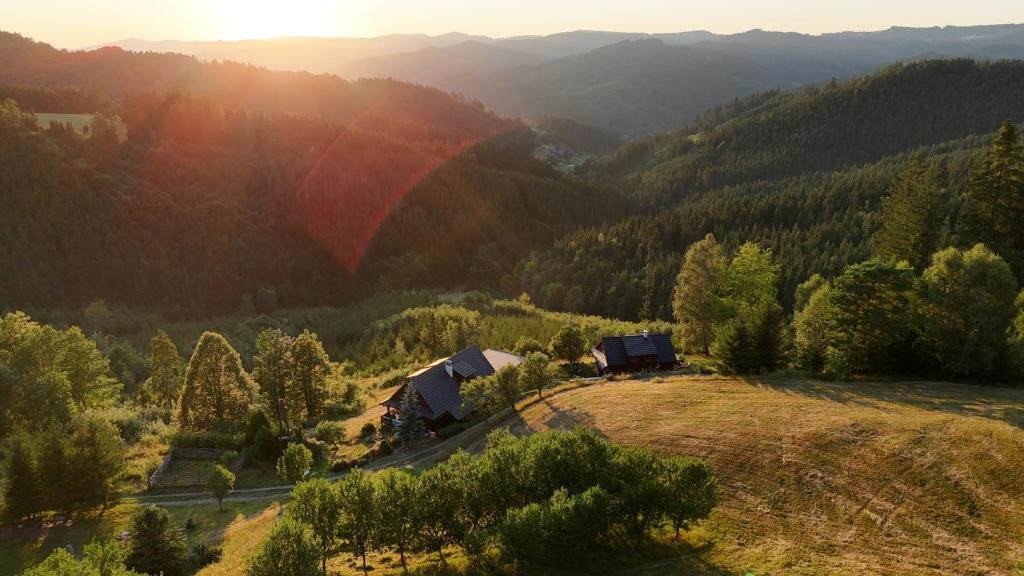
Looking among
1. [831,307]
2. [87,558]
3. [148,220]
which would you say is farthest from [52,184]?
[831,307]

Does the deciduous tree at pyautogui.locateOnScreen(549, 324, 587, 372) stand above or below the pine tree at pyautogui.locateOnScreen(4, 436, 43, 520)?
below

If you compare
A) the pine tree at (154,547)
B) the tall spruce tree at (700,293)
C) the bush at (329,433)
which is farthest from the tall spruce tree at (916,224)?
the pine tree at (154,547)

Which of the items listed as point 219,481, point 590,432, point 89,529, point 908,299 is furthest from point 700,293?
point 89,529

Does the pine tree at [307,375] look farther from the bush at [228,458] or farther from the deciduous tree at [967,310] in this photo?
the deciduous tree at [967,310]

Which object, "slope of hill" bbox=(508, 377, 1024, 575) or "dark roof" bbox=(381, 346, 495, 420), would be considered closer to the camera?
"slope of hill" bbox=(508, 377, 1024, 575)

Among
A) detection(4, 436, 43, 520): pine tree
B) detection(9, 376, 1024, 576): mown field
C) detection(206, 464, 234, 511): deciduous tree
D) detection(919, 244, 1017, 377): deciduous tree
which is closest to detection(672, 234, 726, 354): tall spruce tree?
detection(9, 376, 1024, 576): mown field

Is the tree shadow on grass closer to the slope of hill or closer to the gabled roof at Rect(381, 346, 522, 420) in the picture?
the slope of hill

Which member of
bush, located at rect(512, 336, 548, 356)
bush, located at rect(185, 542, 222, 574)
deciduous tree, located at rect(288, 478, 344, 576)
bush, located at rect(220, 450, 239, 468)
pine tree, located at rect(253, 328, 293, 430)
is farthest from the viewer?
bush, located at rect(512, 336, 548, 356)
